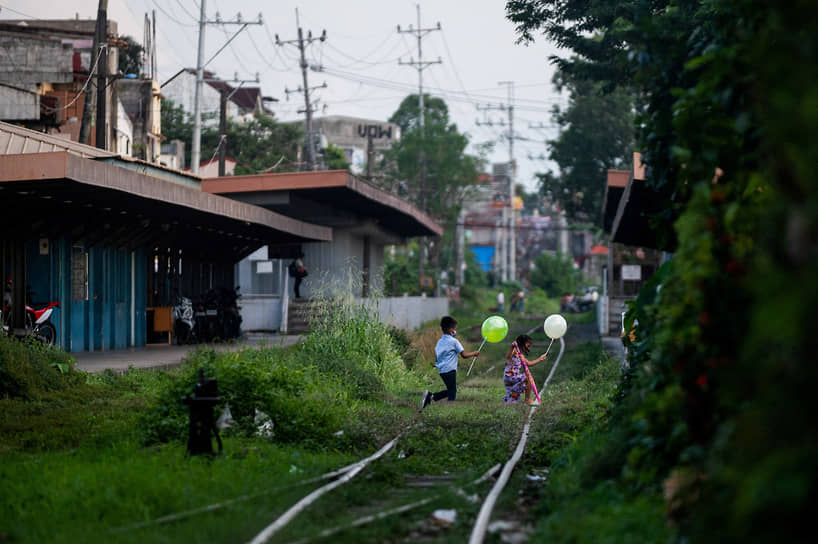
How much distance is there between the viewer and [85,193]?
17016mm

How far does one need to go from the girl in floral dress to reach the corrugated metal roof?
1199 cm

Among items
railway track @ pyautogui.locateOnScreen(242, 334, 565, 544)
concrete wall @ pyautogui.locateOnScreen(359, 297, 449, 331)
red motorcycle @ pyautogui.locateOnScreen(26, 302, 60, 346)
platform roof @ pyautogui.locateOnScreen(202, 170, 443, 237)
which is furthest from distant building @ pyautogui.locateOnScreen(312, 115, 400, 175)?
railway track @ pyautogui.locateOnScreen(242, 334, 565, 544)

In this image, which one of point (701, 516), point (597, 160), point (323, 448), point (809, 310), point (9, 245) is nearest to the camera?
point (809, 310)

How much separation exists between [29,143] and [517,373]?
14.9m

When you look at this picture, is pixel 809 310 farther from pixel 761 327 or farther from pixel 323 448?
pixel 323 448

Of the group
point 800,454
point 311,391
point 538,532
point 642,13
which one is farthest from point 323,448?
point 800,454

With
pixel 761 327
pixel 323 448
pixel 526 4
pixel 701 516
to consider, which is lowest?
pixel 323 448

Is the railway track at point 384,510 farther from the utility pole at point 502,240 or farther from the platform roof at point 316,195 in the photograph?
the utility pole at point 502,240

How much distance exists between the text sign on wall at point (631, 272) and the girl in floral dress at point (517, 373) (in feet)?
62.9

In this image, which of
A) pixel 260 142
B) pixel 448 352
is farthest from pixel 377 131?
pixel 448 352

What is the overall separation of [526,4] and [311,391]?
10.2 meters

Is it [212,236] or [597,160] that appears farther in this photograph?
[597,160]

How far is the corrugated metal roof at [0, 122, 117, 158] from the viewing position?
2180 centimetres

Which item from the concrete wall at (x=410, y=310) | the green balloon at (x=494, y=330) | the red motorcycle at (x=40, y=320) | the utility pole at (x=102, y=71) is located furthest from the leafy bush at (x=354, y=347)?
the utility pole at (x=102, y=71)
